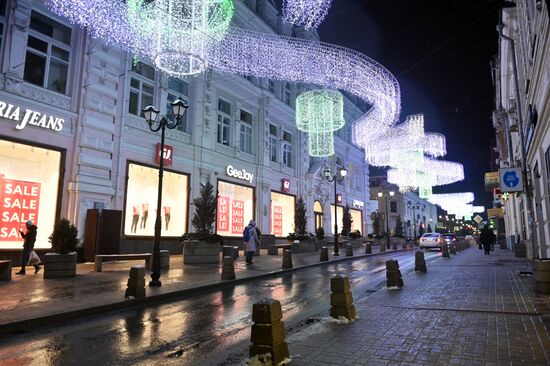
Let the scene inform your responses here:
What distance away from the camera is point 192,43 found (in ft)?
51.8

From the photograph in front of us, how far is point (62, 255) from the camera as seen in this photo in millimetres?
13258

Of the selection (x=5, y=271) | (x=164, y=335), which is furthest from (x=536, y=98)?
(x=5, y=271)

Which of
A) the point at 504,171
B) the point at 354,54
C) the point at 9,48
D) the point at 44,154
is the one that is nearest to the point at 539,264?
the point at 504,171

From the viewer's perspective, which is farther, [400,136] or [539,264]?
[400,136]

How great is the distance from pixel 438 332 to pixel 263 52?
1628 cm

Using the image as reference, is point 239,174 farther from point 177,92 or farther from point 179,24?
point 179,24

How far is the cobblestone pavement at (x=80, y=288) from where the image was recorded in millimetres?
8445

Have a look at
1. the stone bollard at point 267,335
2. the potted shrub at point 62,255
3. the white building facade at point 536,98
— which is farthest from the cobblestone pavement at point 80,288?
the white building facade at point 536,98

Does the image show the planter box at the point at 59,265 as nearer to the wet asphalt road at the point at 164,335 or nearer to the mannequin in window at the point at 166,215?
the wet asphalt road at the point at 164,335

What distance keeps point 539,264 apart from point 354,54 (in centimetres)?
1235

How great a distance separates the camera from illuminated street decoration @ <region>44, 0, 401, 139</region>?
57.0ft

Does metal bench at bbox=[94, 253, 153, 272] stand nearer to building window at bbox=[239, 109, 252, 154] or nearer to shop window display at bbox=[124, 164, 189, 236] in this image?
shop window display at bbox=[124, 164, 189, 236]

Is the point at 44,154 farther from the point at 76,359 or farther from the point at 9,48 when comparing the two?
the point at 76,359

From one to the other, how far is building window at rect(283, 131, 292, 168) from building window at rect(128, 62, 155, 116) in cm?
1569
